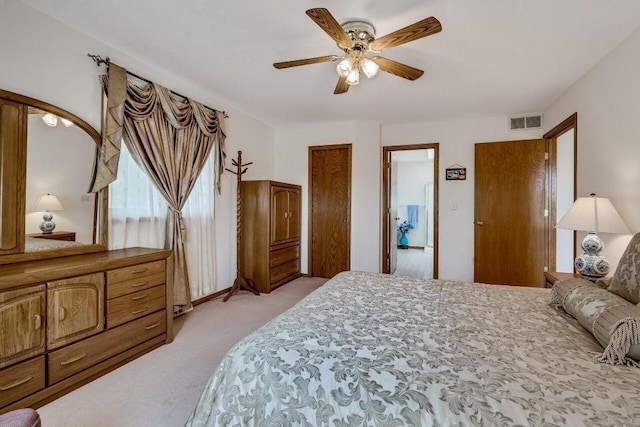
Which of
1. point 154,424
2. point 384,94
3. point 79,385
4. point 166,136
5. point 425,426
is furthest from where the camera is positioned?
point 384,94

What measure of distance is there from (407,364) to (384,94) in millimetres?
2997

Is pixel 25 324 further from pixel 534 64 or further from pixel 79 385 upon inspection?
pixel 534 64

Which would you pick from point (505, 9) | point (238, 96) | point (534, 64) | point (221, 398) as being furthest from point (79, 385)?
point (534, 64)

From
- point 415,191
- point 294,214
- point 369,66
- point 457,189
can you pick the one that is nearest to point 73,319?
point 369,66

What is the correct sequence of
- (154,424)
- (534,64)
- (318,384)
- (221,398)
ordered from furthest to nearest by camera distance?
(534,64), (154,424), (221,398), (318,384)

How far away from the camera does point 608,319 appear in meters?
1.13

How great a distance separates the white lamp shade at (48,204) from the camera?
200 cm

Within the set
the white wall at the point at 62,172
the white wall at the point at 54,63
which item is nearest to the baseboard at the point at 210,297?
the white wall at the point at 62,172

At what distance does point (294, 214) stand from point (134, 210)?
2238mm

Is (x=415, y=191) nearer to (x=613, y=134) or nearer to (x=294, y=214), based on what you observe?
(x=294, y=214)

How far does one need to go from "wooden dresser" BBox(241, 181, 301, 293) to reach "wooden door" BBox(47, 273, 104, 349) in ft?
6.69

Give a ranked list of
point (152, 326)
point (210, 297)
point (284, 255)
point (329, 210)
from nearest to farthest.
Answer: point (152, 326)
point (210, 297)
point (284, 255)
point (329, 210)

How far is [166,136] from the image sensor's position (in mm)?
2787

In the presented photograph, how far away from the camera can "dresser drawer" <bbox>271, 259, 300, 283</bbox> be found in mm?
3958
